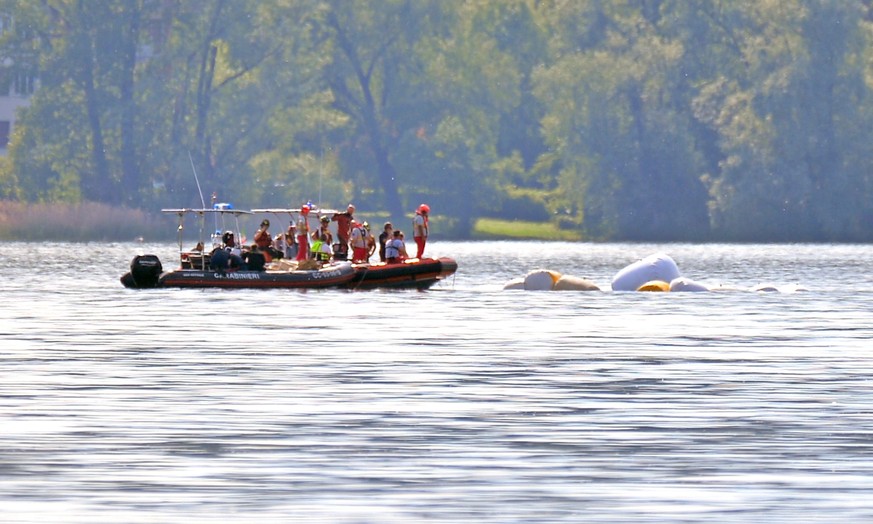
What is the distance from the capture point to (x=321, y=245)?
53531 millimetres

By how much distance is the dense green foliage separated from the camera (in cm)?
11456

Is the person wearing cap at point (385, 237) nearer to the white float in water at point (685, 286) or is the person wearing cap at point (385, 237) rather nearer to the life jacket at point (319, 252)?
the life jacket at point (319, 252)

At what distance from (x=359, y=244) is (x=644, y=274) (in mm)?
7896

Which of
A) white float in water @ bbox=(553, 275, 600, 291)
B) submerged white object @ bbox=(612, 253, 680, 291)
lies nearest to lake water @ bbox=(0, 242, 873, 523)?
submerged white object @ bbox=(612, 253, 680, 291)

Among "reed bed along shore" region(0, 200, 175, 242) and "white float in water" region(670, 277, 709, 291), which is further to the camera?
"reed bed along shore" region(0, 200, 175, 242)

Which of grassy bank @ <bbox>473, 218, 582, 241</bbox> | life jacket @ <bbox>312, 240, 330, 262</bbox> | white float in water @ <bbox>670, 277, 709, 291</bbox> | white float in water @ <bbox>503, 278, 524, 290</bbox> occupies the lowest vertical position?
grassy bank @ <bbox>473, 218, 582, 241</bbox>

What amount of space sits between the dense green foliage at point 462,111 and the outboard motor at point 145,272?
63270 mm

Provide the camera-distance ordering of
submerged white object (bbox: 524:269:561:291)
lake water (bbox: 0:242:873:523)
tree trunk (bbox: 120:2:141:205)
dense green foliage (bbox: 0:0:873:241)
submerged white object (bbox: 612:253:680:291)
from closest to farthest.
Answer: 1. lake water (bbox: 0:242:873:523)
2. submerged white object (bbox: 612:253:680:291)
3. submerged white object (bbox: 524:269:561:291)
4. dense green foliage (bbox: 0:0:873:241)
5. tree trunk (bbox: 120:2:141:205)

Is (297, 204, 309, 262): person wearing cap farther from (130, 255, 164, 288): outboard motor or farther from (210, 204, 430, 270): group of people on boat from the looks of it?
(130, 255, 164, 288): outboard motor

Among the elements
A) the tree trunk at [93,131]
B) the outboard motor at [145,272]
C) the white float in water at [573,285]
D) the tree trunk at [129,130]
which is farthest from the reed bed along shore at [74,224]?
the white float in water at [573,285]

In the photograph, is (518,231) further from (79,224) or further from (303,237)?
(303,237)

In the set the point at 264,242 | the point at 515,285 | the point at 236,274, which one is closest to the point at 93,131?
the point at 515,285

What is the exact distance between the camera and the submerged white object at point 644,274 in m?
56.0

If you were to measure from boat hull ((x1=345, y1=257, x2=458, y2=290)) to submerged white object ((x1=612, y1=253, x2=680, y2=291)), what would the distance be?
5.18 m
